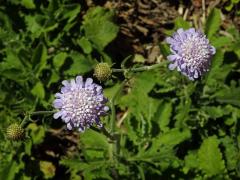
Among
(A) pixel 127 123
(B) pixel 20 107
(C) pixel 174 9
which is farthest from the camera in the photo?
(C) pixel 174 9

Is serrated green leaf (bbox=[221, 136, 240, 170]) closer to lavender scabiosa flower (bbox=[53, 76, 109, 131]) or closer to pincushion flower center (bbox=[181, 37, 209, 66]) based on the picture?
pincushion flower center (bbox=[181, 37, 209, 66])

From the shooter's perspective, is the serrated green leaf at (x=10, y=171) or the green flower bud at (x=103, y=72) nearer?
the green flower bud at (x=103, y=72)

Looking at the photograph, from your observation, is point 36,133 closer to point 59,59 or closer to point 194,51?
point 59,59

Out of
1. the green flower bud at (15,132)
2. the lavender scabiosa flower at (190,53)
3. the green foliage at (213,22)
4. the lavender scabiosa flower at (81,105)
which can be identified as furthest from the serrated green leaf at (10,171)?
the green foliage at (213,22)

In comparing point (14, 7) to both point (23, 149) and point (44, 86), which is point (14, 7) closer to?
point (44, 86)

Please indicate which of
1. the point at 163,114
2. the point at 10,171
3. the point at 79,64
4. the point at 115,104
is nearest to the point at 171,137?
the point at 163,114

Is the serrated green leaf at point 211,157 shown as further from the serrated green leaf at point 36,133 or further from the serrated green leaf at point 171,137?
the serrated green leaf at point 36,133

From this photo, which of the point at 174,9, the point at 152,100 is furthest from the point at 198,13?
the point at 152,100
